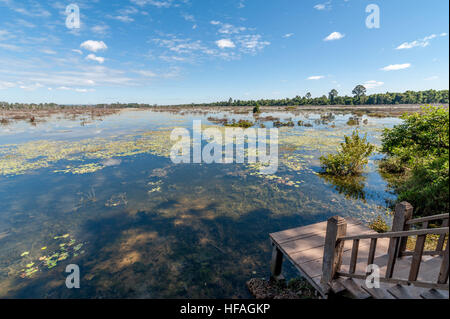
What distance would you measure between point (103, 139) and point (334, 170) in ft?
72.4

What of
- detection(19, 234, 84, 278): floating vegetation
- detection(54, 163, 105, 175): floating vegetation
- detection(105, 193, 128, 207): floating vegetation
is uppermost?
detection(54, 163, 105, 175): floating vegetation

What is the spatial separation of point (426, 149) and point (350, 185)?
17.9 ft

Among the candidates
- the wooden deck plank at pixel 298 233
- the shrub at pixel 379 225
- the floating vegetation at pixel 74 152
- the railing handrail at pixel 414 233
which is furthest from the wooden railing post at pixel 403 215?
the floating vegetation at pixel 74 152

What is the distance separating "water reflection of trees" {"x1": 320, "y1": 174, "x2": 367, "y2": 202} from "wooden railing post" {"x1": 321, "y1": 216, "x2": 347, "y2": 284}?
682 cm

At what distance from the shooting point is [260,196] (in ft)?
29.1

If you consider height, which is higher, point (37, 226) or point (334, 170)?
point (334, 170)

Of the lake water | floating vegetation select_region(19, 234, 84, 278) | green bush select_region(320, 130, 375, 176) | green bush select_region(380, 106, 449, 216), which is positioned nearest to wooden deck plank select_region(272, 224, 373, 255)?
the lake water

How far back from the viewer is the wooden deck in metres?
2.65

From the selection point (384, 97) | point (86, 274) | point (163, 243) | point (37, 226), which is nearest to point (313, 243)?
point (163, 243)

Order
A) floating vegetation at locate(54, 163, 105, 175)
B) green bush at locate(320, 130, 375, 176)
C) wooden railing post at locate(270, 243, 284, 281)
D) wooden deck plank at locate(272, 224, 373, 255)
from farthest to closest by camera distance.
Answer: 1. floating vegetation at locate(54, 163, 105, 175)
2. green bush at locate(320, 130, 375, 176)
3. wooden railing post at locate(270, 243, 284, 281)
4. wooden deck plank at locate(272, 224, 373, 255)

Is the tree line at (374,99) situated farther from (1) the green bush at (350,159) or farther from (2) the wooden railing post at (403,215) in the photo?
(2) the wooden railing post at (403,215)
